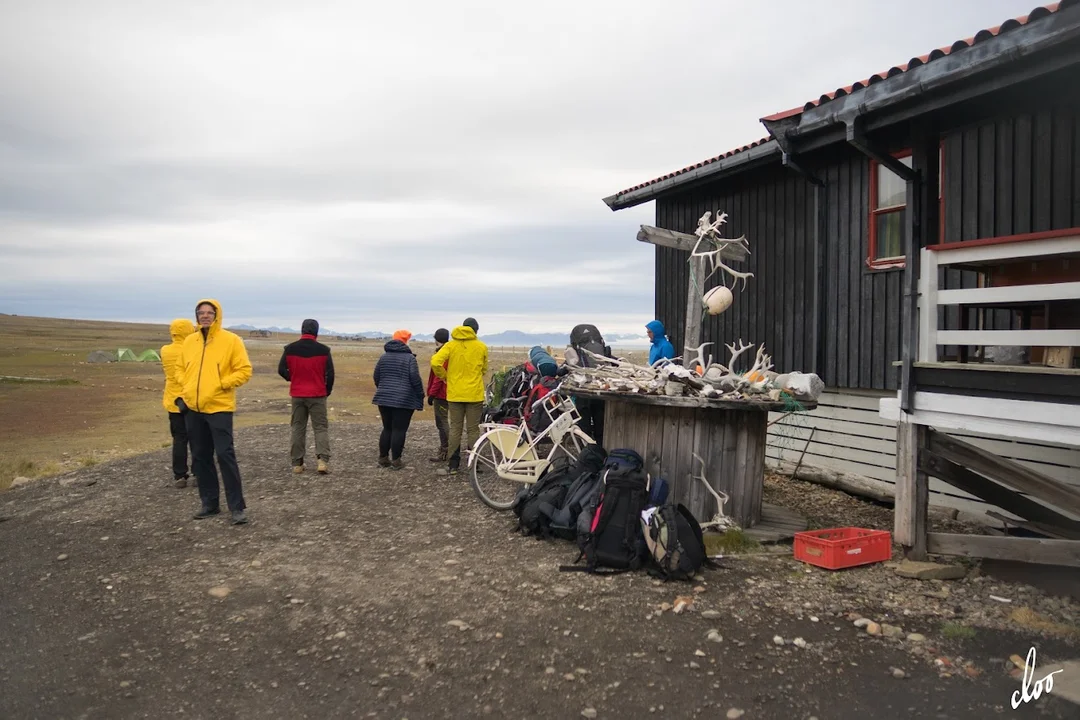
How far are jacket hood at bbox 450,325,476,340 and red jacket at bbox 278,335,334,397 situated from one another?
1642 millimetres

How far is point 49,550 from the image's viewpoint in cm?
650

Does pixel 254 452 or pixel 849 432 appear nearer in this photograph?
pixel 849 432

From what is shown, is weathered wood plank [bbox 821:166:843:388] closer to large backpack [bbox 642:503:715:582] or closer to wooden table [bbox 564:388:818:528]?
wooden table [bbox 564:388:818:528]

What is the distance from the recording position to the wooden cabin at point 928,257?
4.95 metres

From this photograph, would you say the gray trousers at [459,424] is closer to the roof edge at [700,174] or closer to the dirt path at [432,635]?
the dirt path at [432,635]

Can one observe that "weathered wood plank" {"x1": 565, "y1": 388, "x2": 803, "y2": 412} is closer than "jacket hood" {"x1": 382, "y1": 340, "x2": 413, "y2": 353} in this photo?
Yes

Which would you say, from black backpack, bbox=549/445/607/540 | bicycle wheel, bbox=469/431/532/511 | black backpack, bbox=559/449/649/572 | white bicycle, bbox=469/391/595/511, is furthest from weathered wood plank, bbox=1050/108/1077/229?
bicycle wheel, bbox=469/431/532/511

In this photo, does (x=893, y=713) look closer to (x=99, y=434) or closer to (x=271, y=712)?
(x=271, y=712)

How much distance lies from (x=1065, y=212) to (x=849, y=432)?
3.63m

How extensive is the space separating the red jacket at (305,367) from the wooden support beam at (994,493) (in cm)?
689

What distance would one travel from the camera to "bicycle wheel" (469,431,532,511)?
7.89 metres

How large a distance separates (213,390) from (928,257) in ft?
21.0

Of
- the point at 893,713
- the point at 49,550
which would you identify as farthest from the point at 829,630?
the point at 49,550

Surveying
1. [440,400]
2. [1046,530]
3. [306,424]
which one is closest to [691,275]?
[1046,530]
